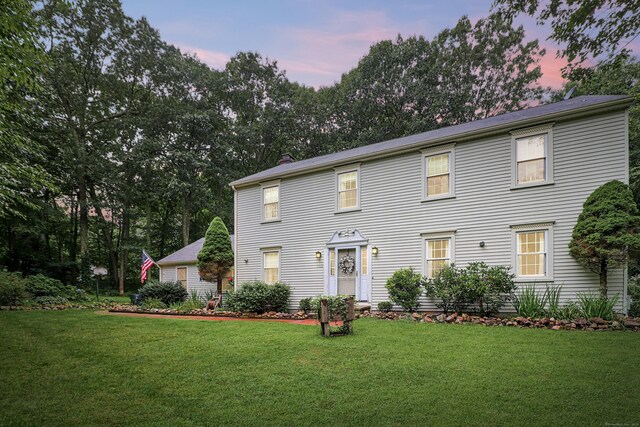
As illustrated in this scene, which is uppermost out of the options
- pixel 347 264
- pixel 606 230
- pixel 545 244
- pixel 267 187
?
pixel 267 187

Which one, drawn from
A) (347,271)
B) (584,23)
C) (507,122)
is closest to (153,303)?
(347,271)

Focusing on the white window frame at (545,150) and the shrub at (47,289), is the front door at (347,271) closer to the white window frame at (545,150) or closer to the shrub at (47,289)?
the white window frame at (545,150)

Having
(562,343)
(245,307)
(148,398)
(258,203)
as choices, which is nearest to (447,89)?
(258,203)

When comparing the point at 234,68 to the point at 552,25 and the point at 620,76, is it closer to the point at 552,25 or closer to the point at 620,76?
the point at 620,76

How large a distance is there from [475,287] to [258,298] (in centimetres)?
678

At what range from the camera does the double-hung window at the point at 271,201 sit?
16344 millimetres

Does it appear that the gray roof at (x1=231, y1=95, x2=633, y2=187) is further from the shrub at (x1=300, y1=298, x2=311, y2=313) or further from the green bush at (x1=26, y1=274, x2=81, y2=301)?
the green bush at (x1=26, y1=274, x2=81, y2=301)

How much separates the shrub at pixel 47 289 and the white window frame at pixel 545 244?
18176 mm

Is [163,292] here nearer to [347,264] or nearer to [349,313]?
[347,264]

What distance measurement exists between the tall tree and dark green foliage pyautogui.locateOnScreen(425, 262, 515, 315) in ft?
17.4

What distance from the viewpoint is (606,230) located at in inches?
350

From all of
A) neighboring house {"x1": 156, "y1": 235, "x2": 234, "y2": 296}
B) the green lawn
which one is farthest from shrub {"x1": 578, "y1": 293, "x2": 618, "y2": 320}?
neighboring house {"x1": 156, "y1": 235, "x2": 234, "y2": 296}

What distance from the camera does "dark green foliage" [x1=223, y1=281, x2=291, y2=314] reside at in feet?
43.6

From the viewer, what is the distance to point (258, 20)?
1323cm
